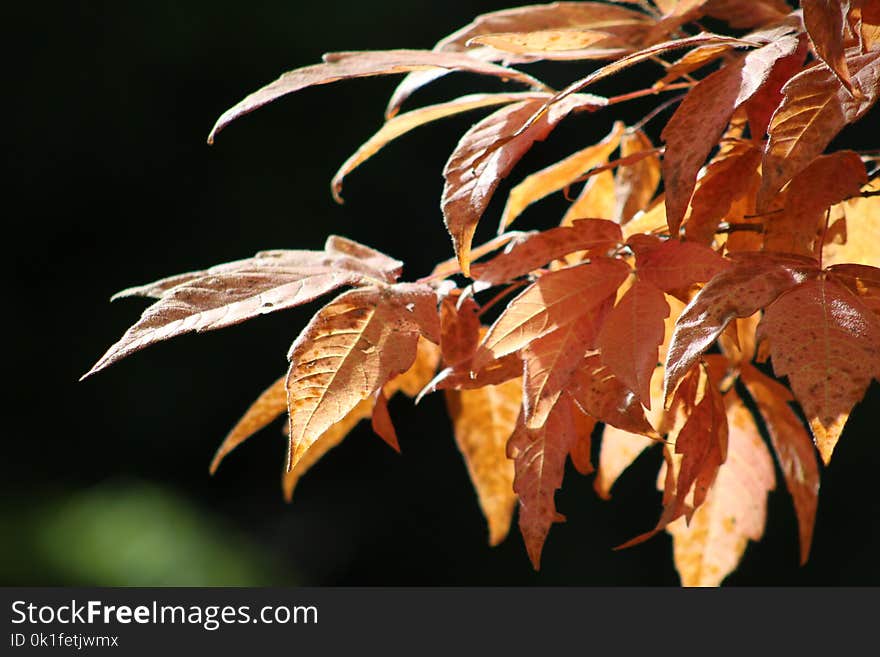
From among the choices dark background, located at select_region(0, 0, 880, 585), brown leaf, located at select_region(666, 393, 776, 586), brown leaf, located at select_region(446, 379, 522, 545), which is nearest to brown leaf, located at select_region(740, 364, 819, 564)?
brown leaf, located at select_region(666, 393, 776, 586)

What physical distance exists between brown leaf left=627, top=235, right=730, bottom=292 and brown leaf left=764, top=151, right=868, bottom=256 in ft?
0.12

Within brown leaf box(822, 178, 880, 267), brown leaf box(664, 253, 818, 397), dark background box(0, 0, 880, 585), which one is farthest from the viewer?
dark background box(0, 0, 880, 585)

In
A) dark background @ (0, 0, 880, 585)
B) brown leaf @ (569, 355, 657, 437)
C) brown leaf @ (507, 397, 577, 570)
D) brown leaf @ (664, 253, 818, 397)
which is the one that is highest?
brown leaf @ (664, 253, 818, 397)

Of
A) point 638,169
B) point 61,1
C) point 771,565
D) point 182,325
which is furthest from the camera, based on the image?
point 61,1

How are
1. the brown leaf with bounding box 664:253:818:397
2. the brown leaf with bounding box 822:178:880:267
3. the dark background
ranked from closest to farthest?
the brown leaf with bounding box 664:253:818:397, the brown leaf with bounding box 822:178:880:267, the dark background

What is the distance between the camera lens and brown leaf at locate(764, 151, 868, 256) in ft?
1.36

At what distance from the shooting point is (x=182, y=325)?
1.28ft

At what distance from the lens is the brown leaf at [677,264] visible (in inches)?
15.9

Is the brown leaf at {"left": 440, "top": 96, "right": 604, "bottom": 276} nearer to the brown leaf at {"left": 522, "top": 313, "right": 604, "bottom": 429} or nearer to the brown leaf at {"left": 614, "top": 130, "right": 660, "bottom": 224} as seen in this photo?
the brown leaf at {"left": 522, "top": 313, "right": 604, "bottom": 429}

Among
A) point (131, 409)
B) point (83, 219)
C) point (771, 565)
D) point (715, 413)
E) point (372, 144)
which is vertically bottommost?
point (771, 565)

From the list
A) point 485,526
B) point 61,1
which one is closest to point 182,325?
point 485,526

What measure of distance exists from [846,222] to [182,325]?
0.35 metres

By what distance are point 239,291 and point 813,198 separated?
249mm

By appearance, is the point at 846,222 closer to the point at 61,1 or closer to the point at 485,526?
the point at 485,526
